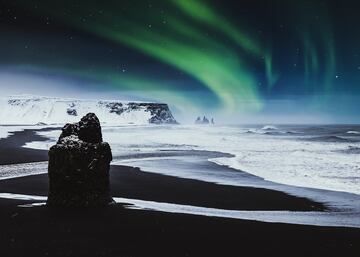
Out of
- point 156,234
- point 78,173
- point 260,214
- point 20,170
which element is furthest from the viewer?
point 20,170

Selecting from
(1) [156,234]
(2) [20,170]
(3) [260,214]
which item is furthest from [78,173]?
(2) [20,170]

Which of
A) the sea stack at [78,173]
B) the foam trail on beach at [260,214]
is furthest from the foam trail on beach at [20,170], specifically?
the sea stack at [78,173]

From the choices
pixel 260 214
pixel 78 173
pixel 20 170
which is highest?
pixel 78 173

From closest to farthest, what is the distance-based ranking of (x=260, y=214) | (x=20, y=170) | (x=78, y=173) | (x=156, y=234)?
(x=156, y=234) < (x=78, y=173) < (x=260, y=214) < (x=20, y=170)

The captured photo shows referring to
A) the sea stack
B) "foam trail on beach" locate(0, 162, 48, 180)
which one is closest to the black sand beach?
the sea stack

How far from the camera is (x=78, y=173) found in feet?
29.4

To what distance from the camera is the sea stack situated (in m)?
8.95

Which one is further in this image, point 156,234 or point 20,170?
point 20,170

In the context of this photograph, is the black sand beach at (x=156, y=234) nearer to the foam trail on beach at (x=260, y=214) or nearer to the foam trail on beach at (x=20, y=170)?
the foam trail on beach at (x=260, y=214)

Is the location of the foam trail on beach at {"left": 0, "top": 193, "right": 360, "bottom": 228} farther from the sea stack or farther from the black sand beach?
the sea stack

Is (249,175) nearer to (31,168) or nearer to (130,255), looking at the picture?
(31,168)

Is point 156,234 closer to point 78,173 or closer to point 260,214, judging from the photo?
point 78,173

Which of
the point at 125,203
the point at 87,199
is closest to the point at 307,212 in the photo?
the point at 125,203

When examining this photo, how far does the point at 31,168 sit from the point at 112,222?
1084 centimetres
